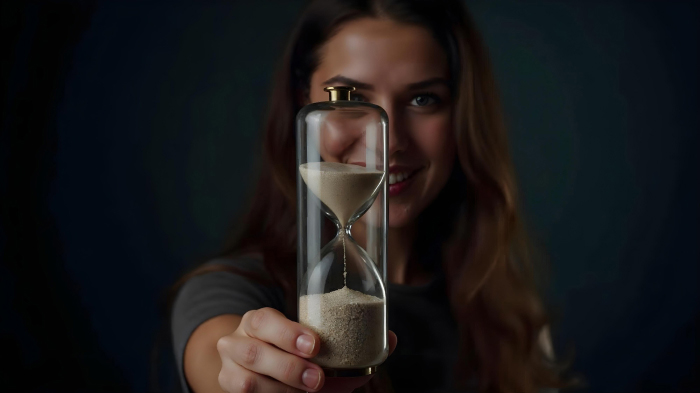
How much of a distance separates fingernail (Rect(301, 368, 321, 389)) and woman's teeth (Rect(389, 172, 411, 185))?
668mm

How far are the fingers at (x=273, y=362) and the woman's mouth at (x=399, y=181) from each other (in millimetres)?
633

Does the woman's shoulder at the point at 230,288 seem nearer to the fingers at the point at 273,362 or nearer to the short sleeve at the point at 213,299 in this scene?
the short sleeve at the point at 213,299

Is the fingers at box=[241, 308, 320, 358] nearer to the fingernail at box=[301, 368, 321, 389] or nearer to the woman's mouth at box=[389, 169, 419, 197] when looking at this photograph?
the fingernail at box=[301, 368, 321, 389]

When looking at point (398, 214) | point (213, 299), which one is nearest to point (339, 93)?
point (213, 299)

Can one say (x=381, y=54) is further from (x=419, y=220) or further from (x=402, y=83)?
(x=419, y=220)

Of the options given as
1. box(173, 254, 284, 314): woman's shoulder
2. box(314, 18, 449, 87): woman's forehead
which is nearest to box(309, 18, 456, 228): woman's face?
box(314, 18, 449, 87): woman's forehead

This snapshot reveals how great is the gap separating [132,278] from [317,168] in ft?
5.11

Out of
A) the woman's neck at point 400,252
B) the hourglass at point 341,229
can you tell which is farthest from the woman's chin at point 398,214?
the hourglass at point 341,229

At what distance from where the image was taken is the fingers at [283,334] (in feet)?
3.10

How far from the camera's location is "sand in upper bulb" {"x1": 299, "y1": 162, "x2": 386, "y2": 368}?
3.14 feet

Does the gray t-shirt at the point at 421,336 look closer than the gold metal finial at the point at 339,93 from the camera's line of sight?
No

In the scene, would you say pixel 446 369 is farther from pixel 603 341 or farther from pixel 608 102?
pixel 608 102

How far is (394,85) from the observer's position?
1668mm

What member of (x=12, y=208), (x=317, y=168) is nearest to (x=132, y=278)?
(x=12, y=208)
